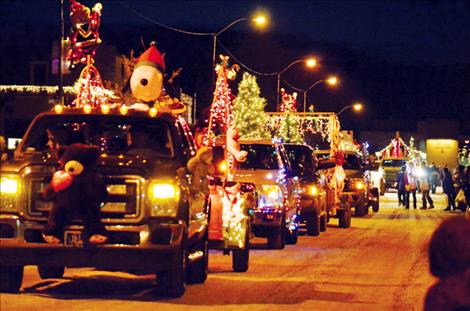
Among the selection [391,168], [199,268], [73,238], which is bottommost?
[199,268]

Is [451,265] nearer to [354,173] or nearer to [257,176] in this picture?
[257,176]

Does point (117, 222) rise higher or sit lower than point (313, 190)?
lower

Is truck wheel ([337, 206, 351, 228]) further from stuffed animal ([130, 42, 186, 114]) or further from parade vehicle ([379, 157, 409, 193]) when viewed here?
parade vehicle ([379, 157, 409, 193])

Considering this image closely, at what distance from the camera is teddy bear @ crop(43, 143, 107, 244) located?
10.5 metres

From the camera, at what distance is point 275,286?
505 inches

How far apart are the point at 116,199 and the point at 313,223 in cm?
1309

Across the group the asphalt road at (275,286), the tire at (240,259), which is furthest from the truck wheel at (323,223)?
the tire at (240,259)

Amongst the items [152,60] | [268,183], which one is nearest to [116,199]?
[152,60]

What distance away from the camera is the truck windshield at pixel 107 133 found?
11.9 m

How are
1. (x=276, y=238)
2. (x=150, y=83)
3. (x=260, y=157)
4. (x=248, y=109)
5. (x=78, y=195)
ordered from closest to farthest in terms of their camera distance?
(x=78, y=195), (x=150, y=83), (x=276, y=238), (x=260, y=157), (x=248, y=109)

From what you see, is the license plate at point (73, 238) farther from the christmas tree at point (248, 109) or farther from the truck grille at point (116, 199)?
the christmas tree at point (248, 109)

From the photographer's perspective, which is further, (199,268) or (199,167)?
(199,268)

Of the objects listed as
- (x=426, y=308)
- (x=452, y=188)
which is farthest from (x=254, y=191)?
(x=452, y=188)

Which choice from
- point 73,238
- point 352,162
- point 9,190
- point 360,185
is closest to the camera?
point 73,238
